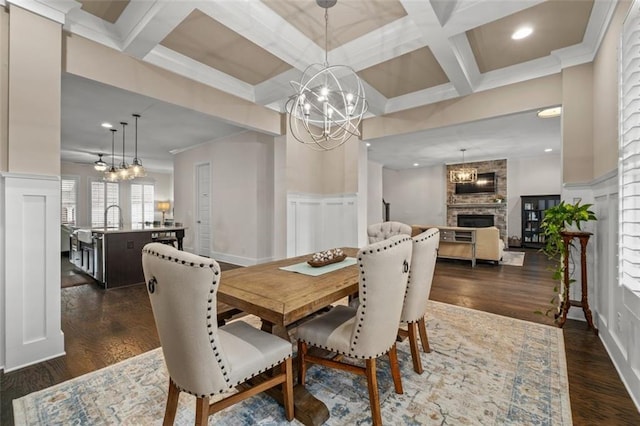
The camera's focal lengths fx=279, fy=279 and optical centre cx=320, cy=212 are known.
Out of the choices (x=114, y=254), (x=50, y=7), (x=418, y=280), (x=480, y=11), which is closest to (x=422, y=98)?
(x=480, y=11)

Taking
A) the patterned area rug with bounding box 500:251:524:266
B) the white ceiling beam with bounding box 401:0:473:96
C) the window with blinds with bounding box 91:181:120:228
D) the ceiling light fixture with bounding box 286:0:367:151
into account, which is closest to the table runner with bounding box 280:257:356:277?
the ceiling light fixture with bounding box 286:0:367:151

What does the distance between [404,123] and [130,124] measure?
4774 mm

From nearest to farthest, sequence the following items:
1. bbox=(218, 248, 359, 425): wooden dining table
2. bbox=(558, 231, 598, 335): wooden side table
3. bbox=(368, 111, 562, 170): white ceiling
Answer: bbox=(218, 248, 359, 425): wooden dining table
bbox=(558, 231, 598, 335): wooden side table
bbox=(368, 111, 562, 170): white ceiling

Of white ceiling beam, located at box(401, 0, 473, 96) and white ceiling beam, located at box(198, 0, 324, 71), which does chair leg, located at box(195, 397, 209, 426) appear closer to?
white ceiling beam, located at box(198, 0, 324, 71)

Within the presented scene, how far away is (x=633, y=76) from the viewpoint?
1.64 meters

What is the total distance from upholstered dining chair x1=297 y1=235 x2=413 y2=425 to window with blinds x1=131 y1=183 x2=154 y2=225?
10.0m

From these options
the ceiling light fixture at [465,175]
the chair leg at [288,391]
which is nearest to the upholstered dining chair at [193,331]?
the chair leg at [288,391]

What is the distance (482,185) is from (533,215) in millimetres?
1604

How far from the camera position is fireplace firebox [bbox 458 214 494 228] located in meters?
8.74

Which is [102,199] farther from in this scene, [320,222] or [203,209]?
[320,222]

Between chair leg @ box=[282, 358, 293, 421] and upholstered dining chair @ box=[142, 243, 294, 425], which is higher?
upholstered dining chair @ box=[142, 243, 294, 425]

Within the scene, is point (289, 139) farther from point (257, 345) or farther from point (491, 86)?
point (257, 345)

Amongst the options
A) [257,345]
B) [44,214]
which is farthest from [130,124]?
[257,345]

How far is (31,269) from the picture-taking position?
207cm
